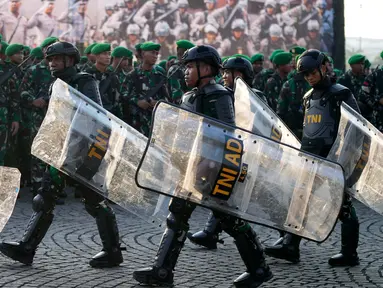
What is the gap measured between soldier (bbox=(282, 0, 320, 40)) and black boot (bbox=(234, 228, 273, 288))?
12.9m

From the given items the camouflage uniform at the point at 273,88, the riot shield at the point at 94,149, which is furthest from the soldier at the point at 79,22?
the riot shield at the point at 94,149

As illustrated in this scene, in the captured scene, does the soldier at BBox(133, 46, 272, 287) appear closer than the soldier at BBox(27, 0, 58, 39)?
Yes

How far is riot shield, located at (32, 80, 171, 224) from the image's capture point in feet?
23.3

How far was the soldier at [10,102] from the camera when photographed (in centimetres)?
1267

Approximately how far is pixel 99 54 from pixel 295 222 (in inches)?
241

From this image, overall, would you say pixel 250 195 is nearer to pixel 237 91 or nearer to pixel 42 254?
pixel 237 91

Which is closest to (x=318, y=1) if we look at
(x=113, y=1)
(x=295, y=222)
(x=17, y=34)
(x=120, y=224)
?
(x=113, y=1)

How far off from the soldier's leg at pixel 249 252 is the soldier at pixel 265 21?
12.6 meters

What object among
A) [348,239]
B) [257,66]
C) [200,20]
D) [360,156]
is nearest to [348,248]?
[348,239]

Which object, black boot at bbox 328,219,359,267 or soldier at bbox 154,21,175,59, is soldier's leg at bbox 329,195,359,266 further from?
soldier at bbox 154,21,175,59

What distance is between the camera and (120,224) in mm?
10258

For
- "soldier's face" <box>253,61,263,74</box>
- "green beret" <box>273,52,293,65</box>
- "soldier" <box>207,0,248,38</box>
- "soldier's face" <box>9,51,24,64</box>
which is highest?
"soldier" <box>207,0,248,38</box>

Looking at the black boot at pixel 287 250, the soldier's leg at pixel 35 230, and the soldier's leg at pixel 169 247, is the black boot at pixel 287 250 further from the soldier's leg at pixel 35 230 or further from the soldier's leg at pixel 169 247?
the soldier's leg at pixel 35 230

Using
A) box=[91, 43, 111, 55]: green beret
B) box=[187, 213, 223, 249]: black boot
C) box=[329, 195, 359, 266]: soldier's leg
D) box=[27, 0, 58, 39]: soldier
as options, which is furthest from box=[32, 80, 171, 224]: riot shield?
box=[27, 0, 58, 39]: soldier
